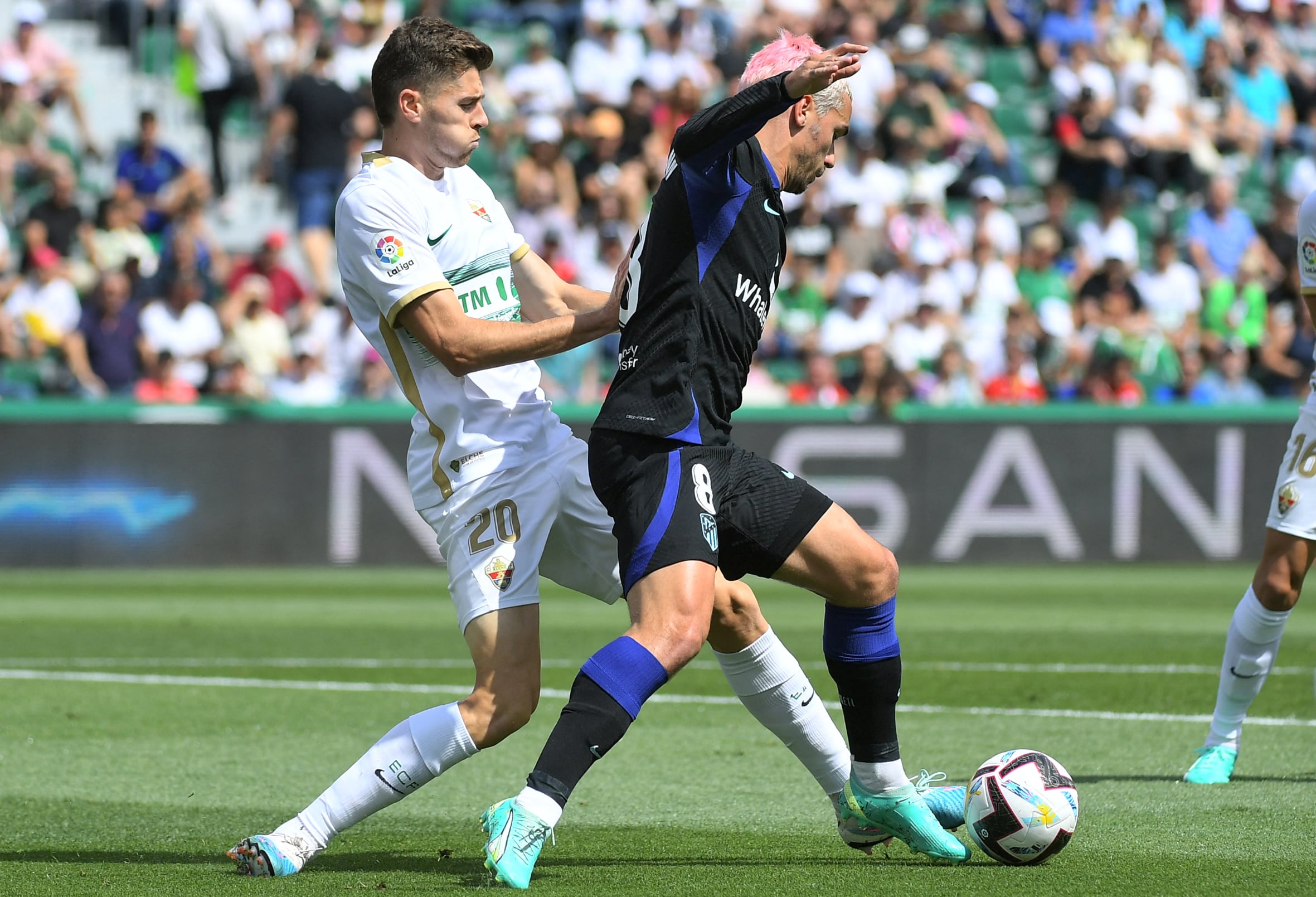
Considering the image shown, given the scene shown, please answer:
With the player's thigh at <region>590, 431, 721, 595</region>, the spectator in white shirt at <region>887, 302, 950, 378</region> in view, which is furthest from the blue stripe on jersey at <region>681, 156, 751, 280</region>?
the spectator in white shirt at <region>887, 302, 950, 378</region>

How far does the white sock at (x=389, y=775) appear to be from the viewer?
482cm

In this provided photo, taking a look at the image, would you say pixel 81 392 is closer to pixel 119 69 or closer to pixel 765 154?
pixel 119 69

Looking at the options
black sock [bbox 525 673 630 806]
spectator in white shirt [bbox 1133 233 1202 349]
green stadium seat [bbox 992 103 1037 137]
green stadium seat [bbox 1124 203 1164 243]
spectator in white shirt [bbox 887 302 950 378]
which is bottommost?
spectator in white shirt [bbox 887 302 950 378]

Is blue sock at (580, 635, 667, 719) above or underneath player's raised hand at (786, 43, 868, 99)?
underneath

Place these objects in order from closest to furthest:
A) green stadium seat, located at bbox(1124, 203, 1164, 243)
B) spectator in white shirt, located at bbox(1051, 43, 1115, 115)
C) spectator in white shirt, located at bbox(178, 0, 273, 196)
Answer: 1. spectator in white shirt, located at bbox(178, 0, 273, 196)
2. green stadium seat, located at bbox(1124, 203, 1164, 243)
3. spectator in white shirt, located at bbox(1051, 43, 1115, 115)

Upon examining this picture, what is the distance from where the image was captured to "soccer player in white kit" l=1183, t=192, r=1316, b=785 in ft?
21.0

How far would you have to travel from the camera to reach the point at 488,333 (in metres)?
4.80

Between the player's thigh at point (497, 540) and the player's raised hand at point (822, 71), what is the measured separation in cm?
127

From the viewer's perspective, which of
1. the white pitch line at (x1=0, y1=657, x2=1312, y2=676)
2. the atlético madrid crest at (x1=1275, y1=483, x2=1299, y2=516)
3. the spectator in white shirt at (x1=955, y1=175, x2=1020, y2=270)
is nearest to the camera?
the atlético madrid crest at (x1=1275, y1=483, x2=1299, y2=516)

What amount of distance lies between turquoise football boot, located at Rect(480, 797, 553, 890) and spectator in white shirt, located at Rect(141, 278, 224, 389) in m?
12.0

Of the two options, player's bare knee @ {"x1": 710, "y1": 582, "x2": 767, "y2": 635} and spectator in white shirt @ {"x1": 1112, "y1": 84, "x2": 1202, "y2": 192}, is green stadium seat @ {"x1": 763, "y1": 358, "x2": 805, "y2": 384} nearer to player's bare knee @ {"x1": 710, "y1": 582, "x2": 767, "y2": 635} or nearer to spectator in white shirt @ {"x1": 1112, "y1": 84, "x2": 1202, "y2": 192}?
spectator in white shirt @ {"x1": 1112, "y1": 84, "x2": 1202, "y2": 192}

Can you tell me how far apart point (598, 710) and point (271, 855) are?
955mm

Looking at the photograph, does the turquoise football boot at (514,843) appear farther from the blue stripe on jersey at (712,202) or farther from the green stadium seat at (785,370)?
the green stadium seat at (785,370)

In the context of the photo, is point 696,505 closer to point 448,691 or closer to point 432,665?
point 448,691
